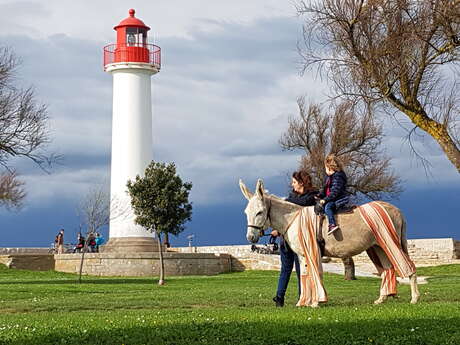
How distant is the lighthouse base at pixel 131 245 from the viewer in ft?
134

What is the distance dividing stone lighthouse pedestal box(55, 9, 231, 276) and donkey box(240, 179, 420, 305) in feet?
91.8

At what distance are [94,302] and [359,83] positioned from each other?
26.3 feet

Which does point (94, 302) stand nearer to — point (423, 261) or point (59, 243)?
point (423, 261)

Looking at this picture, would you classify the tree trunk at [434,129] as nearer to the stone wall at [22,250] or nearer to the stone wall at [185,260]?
the stone wall at [185,260]

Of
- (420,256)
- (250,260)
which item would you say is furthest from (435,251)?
(250,260)

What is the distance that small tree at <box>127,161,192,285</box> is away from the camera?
3569cm

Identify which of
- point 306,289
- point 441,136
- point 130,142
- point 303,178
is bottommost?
point 306,289

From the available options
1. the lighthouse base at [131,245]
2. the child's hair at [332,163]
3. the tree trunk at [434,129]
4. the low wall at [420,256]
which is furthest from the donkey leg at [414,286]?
the low wall at [420,256]

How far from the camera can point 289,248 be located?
43.9 feet

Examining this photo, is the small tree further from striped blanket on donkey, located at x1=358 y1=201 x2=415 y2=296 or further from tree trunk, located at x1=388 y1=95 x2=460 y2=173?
striped blanket on donkey, located at x1=358 y1=201 x2=415 y2=296

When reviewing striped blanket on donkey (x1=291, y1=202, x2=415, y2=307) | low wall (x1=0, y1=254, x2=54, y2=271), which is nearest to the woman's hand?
striped blanket on donkey (x1=291, y1=202, x2=415, y2=307)

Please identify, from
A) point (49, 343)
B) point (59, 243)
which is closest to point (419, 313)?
point (49, 343)

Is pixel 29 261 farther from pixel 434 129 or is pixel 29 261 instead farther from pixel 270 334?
pixel 270 334

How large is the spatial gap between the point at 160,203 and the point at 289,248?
22.8m
